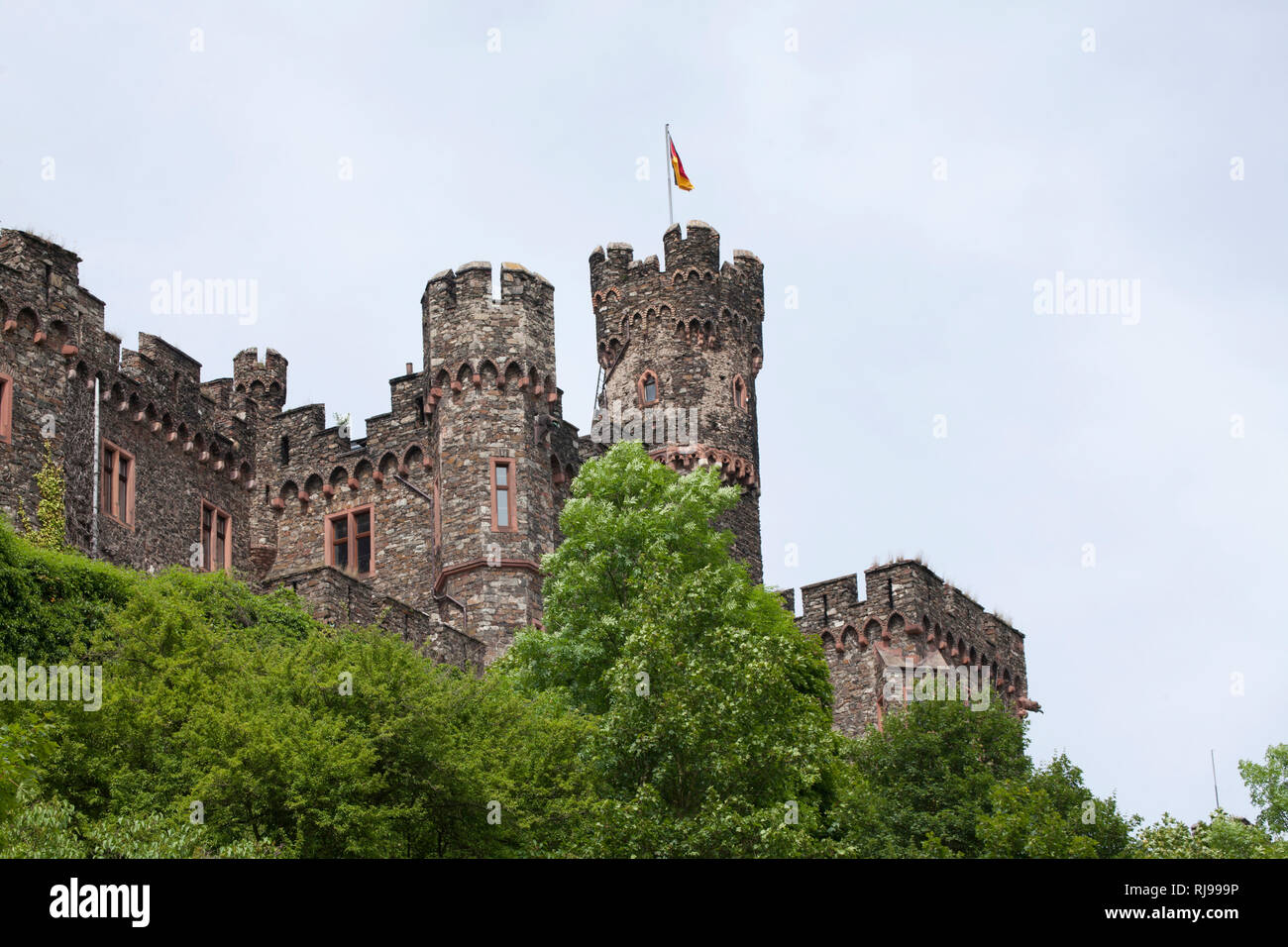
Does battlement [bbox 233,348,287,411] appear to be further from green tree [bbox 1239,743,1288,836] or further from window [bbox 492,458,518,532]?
green tree [bbox 1239,743,1288,836]

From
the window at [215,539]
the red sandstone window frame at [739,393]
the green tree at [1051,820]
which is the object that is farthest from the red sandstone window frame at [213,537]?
the green tree at [1051,820]

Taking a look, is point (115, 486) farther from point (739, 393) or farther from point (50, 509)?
point (739, 393)

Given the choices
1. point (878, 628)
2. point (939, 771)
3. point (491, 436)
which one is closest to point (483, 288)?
point (491, 436)

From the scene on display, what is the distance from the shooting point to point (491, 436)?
165 feet

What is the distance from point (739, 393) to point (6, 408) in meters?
23.7

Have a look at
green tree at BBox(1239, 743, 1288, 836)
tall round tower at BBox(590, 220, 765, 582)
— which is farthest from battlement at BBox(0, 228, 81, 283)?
green tree at BBox(1239, 743, 1288, 836)

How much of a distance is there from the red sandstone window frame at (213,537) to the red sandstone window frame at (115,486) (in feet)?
10.3

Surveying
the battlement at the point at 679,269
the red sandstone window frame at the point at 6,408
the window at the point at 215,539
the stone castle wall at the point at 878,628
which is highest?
the battlement at the point at 679,269

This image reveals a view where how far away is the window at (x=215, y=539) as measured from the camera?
160 feet

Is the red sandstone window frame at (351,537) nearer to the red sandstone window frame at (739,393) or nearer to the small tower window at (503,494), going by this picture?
the small tower window at (503,494)

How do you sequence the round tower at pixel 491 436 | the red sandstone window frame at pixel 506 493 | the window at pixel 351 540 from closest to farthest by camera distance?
the round tower at pixel 491 436 < the red sandstone window frame at pixel 506 493 < the window at pixel 351 540

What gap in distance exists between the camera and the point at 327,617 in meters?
41.5

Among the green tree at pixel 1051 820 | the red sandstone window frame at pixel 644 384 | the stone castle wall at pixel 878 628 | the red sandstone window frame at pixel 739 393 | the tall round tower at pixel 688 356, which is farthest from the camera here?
the red sandstone window frame at pixel 739 393
